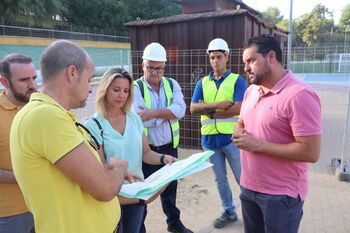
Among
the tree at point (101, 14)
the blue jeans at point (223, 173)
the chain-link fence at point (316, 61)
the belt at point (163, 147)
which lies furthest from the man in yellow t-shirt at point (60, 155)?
the tree at point (101, 14)

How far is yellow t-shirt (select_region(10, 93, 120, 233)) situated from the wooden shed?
199 inches

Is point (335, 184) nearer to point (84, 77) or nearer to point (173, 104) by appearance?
point (173, 104)

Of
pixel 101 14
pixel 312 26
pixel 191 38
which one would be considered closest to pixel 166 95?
pixel 191 38

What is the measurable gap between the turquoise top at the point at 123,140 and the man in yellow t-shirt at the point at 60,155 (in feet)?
2.60

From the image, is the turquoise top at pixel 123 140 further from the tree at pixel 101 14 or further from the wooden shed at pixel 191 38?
the tree at pixel 101 14

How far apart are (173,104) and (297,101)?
172 centimetres

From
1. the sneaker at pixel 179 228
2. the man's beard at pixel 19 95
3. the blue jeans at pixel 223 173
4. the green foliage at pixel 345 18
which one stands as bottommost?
the sneaker at pixel 179 228

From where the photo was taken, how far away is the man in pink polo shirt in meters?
2.05

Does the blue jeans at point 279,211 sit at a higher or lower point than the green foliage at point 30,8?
lower

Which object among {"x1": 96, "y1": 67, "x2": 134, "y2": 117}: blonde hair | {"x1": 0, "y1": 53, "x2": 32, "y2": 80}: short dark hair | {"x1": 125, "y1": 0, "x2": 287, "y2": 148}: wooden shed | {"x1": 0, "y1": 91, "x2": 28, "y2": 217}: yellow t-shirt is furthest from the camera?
{"x1": 125, "y1": 0, "x2": 287, "y2": 148}: wooden shed

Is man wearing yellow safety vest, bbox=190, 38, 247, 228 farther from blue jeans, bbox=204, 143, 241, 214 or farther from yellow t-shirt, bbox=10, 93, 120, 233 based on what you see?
yellow t-shirt, bbox=10, 93, 120, 233

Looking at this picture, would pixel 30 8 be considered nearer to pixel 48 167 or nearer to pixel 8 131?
pixel 8 131

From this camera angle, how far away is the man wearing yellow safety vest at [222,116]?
12.3ft

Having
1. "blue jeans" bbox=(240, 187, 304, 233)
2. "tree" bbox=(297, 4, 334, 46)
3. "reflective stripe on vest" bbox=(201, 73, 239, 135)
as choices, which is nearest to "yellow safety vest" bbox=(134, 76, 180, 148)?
"reflective stripe on vest" bbox=(201, 73, 239, 135)
